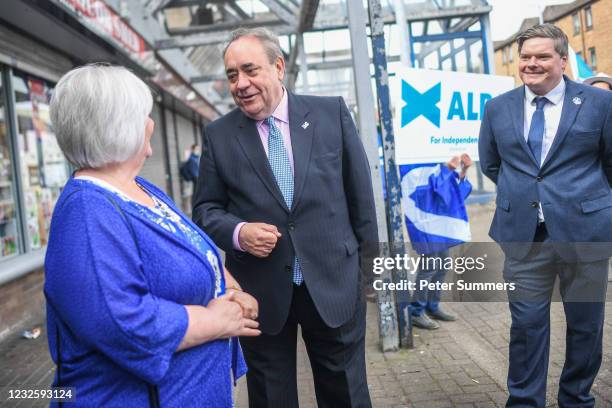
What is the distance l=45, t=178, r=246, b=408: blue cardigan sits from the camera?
140cm

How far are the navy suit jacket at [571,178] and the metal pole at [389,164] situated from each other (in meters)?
1.31

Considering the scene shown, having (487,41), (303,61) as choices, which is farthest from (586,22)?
(303,61)

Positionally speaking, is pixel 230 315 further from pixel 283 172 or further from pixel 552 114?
pixel 552 114

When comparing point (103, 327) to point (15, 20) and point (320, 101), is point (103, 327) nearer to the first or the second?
point (320, 101)

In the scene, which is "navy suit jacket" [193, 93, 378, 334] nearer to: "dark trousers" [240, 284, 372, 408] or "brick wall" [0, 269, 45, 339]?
"dark trousers" [240, 284, 372, 408]

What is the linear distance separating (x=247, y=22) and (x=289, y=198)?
7.61 meters

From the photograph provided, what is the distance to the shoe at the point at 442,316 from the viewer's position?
4.92 m

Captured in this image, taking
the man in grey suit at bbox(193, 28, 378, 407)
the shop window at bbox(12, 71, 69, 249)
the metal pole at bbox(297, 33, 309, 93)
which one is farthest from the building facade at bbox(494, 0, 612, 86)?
the metal pole at bbox(297, 33, 309, 93)

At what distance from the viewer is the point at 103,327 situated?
139 cm

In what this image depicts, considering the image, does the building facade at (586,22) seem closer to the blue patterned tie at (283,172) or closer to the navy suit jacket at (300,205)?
the navy suit jacket at (300,205)

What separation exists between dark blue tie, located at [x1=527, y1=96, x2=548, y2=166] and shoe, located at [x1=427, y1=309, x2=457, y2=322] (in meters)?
2.40

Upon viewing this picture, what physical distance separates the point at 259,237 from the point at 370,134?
2260 mm

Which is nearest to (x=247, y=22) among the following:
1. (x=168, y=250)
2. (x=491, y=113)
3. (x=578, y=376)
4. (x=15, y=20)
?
(x=15, y=20)

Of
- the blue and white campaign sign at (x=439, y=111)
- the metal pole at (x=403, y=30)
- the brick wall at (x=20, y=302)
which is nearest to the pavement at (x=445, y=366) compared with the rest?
the brick wall at (x=20, y=302)
